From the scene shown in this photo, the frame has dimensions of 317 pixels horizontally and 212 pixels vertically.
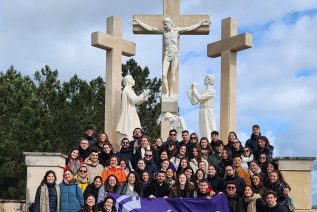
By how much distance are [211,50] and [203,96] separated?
2.38 m

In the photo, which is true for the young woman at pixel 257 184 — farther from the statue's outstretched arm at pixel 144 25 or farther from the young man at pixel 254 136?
the statue's outstretched arm at pixel 144 25

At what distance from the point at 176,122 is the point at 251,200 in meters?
7.24

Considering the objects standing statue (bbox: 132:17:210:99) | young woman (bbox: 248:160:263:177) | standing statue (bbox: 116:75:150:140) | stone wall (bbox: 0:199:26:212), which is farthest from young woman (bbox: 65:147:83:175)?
standing statue (bbox: 132:17:210:99)

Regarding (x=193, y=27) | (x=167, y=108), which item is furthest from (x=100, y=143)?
(x=193, y=27)

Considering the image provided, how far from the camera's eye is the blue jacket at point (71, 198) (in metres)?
10.8

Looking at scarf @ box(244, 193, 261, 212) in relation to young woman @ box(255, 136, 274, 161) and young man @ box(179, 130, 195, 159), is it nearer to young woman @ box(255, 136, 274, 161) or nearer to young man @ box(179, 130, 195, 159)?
young woman @ box(255, 136, 274, 161)

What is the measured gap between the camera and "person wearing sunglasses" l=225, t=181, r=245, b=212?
428 inches

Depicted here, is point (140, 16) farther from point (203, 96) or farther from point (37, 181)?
point (37, 181)

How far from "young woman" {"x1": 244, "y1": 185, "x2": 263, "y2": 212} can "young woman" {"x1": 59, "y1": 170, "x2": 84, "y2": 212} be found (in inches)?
102

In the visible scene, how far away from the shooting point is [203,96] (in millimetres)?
17281

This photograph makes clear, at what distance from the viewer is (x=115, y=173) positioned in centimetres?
1179

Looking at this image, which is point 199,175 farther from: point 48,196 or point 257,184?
point 48,196

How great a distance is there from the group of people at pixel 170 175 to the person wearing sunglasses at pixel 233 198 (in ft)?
0.05

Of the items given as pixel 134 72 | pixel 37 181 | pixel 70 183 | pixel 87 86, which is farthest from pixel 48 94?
pixel 70 183
